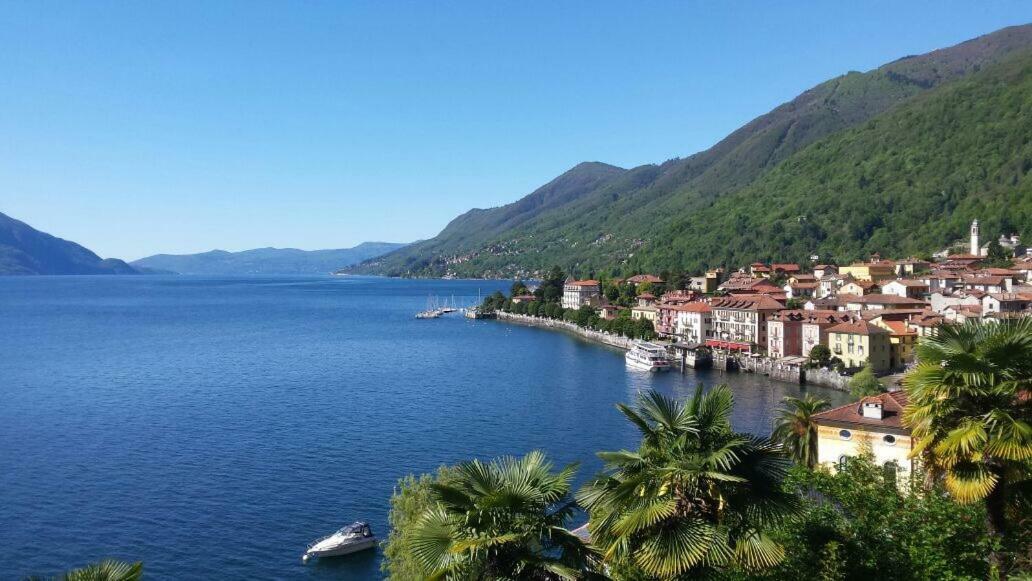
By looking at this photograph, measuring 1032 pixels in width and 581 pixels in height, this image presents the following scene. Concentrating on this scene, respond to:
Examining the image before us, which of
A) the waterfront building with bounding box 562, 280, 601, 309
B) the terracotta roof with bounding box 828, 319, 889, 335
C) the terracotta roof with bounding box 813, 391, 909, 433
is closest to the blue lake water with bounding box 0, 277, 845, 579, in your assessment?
the terracotta roof with bounding box 828, 319, 889, 335

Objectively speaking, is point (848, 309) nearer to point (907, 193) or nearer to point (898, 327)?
point (898, 327)

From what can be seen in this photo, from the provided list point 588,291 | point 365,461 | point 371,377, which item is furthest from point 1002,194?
point 365,461

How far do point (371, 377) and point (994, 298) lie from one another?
2066 inches

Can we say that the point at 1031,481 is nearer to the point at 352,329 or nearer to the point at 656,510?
the point at 656,510

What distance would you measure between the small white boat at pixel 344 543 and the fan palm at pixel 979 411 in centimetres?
1922

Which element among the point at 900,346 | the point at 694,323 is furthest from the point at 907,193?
the point at 900,346

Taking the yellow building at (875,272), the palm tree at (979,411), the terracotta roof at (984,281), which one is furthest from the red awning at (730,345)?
the palm tree at (979,411)

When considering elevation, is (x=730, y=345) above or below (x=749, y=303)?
below

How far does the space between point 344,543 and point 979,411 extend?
65.9 ft

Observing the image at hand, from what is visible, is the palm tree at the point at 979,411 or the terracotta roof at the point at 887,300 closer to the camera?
the palm tree at the point at 979,411

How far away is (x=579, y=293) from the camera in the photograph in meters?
120

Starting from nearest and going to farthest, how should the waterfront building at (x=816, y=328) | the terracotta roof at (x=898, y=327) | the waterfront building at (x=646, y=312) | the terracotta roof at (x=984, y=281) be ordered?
1. the terracotta roof at (x=898, y=327)
2. the waterfront building at (x=816, y=328)
3. the terracotta roof at (x=984, y=281)
4. the waterfront building at (x=646, y=312)

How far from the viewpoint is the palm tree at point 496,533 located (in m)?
7.71

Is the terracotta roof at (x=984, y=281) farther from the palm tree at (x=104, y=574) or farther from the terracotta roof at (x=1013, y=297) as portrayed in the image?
the palm tree at (x=104, y=574)
